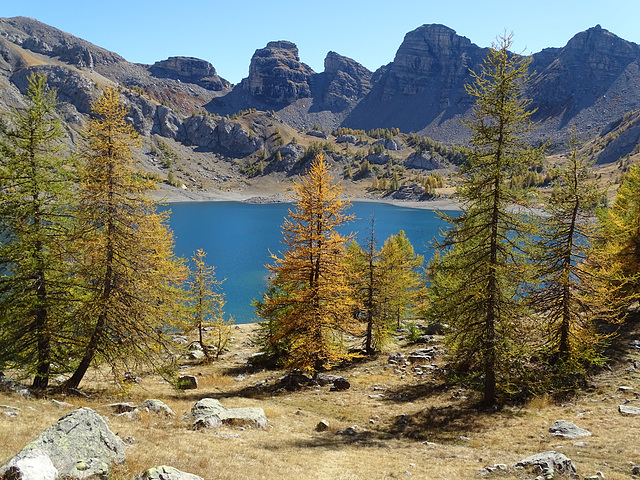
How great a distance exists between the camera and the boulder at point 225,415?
14370 millimetres

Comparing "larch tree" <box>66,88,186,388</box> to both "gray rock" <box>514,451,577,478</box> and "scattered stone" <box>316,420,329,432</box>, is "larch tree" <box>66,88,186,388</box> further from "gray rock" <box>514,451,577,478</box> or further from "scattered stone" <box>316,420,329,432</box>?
"gray rock" <box>514,451,577,478</box>

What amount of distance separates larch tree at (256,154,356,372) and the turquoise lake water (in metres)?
5.56

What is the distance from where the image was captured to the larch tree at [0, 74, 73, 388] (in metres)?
15.8

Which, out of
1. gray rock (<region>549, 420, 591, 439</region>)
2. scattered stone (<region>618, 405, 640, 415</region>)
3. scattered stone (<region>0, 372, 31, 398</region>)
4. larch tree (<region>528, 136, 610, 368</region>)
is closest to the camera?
gray rock (<region>549, 420, 591, 439</region>)

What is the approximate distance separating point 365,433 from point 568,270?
12401 millimetres

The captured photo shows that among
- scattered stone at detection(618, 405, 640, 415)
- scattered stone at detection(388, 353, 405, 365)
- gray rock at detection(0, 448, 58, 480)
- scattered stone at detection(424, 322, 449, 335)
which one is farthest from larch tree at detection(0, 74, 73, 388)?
scattered stone at detection(424, 322, 449, 335)

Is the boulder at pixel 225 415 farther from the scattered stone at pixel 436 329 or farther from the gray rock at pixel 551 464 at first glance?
the scattered stone at pixel 436 329

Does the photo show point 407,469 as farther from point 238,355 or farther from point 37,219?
point 238,355

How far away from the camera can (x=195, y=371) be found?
2880 cm

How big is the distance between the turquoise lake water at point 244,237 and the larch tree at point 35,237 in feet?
57.9

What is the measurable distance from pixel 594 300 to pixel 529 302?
3.37 m

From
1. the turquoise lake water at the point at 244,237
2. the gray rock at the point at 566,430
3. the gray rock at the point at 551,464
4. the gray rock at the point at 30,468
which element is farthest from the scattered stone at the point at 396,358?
the gray rock at the point at 30,468

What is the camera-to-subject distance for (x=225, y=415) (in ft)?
49.6

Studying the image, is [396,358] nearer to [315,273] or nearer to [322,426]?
[315,273]
